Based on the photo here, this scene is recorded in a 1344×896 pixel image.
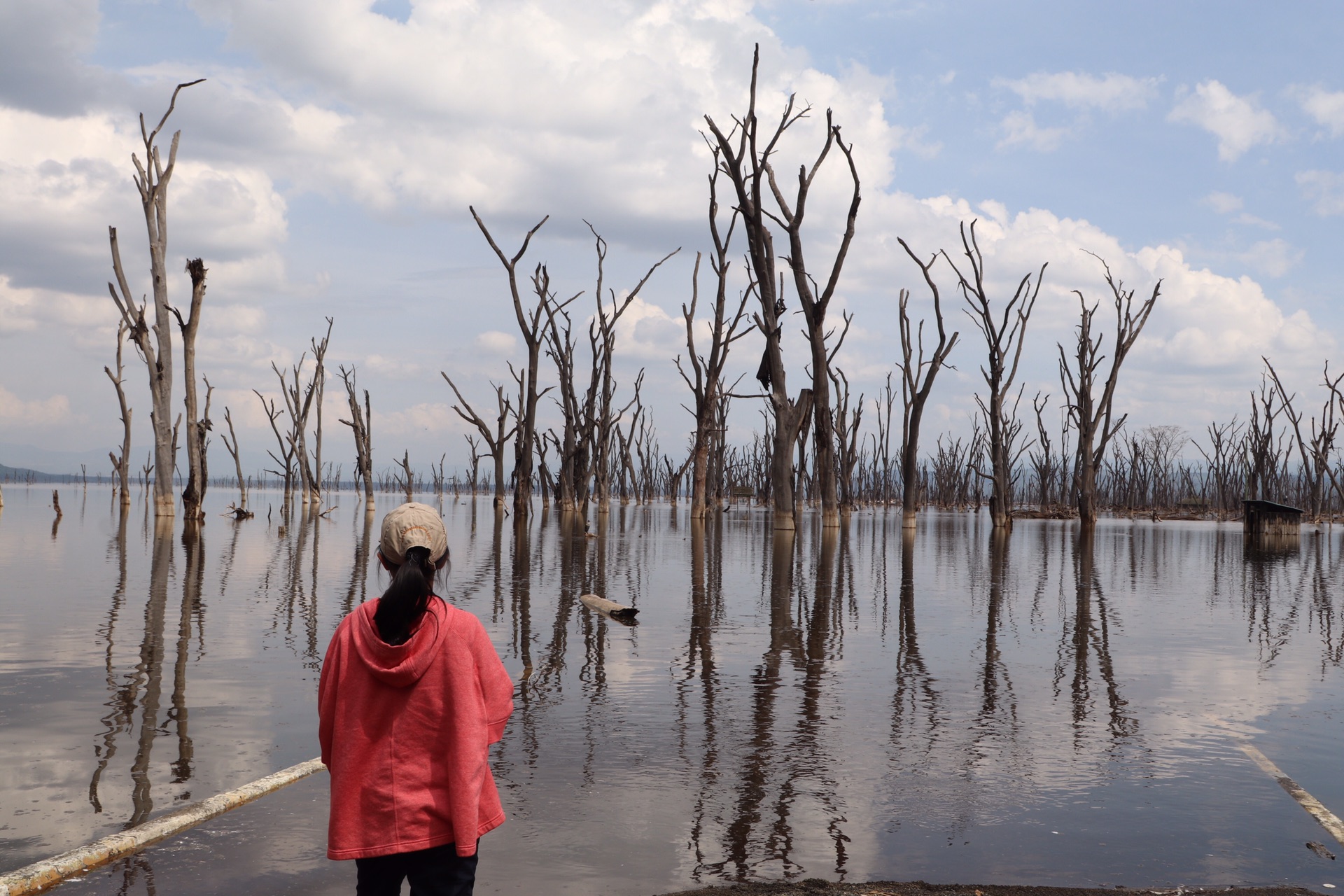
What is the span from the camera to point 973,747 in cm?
480

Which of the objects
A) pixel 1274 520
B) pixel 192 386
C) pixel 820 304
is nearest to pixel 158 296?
pixel 192 386

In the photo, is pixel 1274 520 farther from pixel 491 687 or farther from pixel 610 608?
pixel 491 687

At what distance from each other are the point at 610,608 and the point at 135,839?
576 centimetres

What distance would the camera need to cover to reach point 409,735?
246 centimetres

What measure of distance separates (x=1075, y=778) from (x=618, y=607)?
16.6 feet

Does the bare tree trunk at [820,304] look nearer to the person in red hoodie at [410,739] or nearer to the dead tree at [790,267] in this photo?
the dead tree at [790,267]

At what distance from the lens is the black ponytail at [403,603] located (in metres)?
2.31

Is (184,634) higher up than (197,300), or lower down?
lower down

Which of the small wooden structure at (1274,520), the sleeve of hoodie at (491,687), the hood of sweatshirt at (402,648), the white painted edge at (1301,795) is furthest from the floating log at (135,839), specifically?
the small wooden structure at (1274,520)

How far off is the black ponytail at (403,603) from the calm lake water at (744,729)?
1211 mm

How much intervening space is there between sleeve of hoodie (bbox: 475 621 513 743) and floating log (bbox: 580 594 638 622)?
6151 millimetres

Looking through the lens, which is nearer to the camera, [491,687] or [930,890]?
[491,687]

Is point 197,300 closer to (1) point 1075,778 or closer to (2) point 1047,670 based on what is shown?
(2) point 1047,670

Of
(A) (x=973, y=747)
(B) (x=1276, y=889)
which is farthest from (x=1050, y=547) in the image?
(B) (x=1276, y=889)
